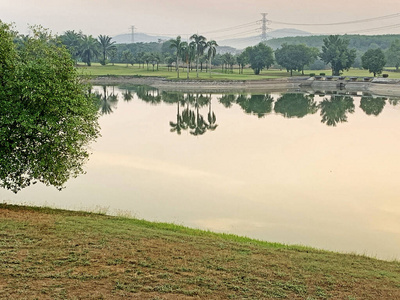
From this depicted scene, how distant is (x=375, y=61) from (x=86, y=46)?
82.8 meters

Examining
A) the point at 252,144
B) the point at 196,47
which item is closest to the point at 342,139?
the point at 252,144

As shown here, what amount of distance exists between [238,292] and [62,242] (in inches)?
225

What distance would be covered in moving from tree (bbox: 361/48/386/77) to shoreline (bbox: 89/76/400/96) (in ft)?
51.3

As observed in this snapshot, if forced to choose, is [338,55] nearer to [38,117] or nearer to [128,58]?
[128,58]

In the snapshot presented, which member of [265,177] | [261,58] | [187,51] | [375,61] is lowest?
[265,177]

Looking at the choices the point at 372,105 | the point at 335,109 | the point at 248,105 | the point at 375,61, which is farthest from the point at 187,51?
the point at 335,109

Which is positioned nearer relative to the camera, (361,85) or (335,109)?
(335,109)

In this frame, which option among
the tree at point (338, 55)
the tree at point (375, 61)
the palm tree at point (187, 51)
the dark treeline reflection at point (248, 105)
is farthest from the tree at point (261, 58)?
the dark treeline reflection at point (248, 105)

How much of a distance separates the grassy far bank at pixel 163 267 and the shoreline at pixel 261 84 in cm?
7985

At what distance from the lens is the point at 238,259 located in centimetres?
1351

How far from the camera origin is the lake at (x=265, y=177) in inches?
798

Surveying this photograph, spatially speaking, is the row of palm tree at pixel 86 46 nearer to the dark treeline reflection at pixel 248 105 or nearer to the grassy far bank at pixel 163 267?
the dark treeline reflection at pixel 248 105

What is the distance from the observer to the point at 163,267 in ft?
41.1

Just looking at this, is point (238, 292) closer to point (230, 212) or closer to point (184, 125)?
point (230, 212)
